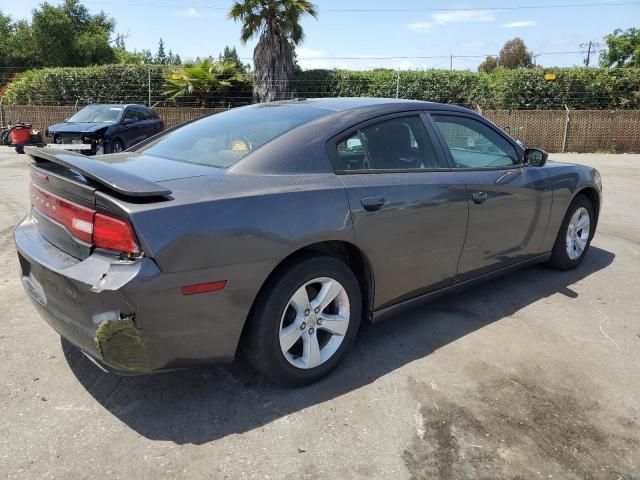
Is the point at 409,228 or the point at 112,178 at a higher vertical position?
the point at 112,178

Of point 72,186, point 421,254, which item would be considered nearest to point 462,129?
point 421,254

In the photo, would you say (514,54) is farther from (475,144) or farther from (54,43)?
(475,144)

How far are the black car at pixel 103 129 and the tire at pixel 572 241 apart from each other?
10804 millimetres

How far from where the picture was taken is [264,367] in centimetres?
287

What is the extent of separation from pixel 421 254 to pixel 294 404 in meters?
1.25

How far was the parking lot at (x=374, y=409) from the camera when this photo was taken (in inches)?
96.3

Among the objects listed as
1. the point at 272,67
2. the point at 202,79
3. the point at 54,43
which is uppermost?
the point at 54,43

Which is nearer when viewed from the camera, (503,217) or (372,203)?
(372,203)

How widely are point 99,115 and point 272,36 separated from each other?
26.8 ft

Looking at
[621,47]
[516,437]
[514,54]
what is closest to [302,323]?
[516,437]

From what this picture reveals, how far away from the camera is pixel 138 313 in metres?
2.38

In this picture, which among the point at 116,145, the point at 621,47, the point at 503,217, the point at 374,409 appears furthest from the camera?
the point at 621,47

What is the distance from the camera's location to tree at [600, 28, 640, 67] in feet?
104

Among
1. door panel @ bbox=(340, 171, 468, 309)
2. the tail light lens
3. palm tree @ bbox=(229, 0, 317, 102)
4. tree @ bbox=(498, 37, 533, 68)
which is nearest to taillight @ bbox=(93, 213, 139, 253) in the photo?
the tail light lens
